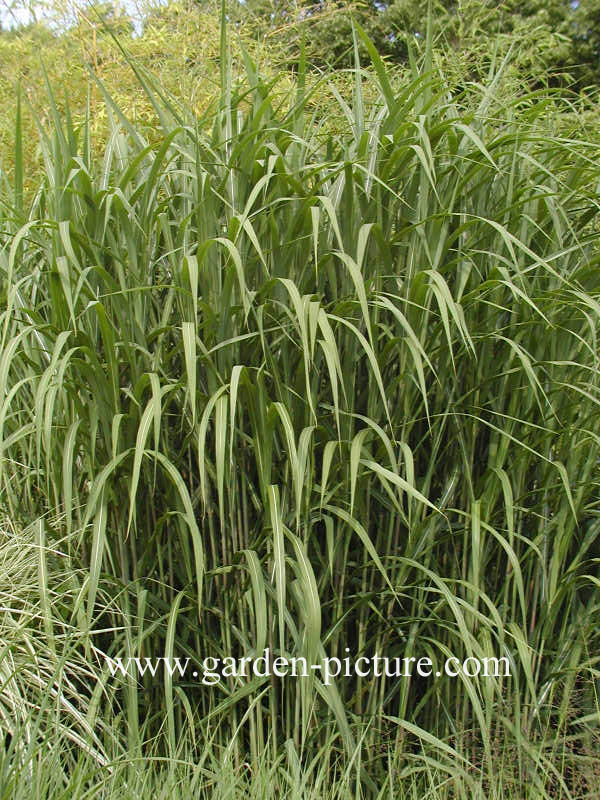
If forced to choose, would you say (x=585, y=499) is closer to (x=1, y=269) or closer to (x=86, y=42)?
(x=1, y=269)

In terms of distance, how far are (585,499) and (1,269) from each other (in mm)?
1453

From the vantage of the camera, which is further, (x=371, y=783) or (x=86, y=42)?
(x=86, y=42)

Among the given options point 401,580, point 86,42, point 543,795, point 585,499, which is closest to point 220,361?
point 401,580

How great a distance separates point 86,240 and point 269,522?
69cm

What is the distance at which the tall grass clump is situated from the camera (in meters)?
1.53

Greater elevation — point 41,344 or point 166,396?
Answer: point 41,344

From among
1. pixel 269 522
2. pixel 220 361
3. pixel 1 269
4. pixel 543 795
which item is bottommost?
pixel 543 795

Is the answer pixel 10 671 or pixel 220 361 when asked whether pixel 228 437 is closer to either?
pixel 220 361

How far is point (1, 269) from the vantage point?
1.85m

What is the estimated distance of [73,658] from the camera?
1680 millimetres

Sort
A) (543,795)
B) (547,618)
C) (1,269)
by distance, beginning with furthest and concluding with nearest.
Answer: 1. (1,269)
2. (547,618)
3. (543,795)

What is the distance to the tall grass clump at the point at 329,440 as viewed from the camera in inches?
60.3

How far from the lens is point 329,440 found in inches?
64.8

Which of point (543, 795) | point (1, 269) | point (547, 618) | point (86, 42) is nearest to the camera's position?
point (543, 795)
